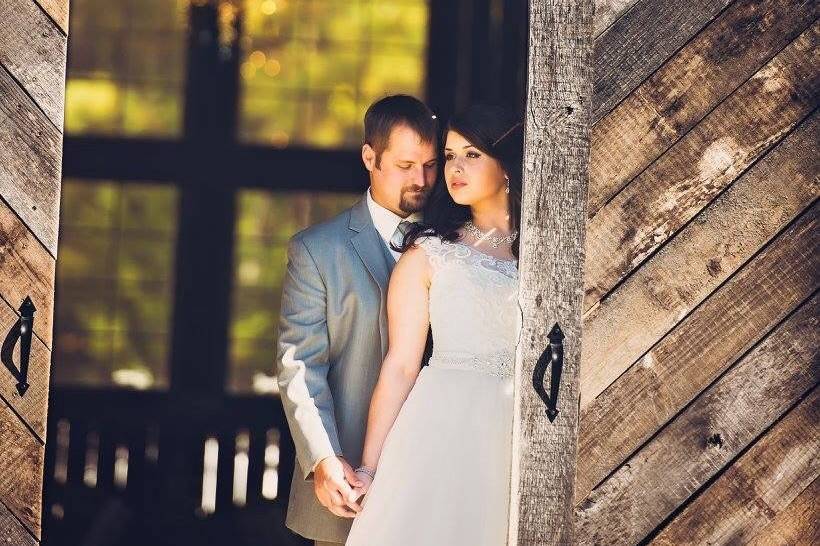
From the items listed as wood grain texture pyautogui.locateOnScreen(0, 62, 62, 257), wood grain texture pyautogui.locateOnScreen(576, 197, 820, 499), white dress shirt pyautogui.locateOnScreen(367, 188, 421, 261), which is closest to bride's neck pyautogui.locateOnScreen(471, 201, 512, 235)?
white dress shirt pyautogui.locateOnScreen(367, 188, 421, 261)

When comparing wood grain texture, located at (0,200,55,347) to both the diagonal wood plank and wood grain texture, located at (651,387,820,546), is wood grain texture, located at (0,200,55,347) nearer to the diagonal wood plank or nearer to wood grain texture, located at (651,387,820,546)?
the diagonal wood plank

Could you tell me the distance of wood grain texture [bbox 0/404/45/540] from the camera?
303 centimetres

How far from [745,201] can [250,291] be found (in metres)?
4.27

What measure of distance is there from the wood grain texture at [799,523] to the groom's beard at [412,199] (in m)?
1.51

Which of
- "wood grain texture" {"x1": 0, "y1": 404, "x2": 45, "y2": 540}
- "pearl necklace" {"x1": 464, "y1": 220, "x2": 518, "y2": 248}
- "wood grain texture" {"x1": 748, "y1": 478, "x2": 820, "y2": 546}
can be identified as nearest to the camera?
"wood grain texture" {"x1": 0, "y1": 404, "x2": 45, "y2": 540}

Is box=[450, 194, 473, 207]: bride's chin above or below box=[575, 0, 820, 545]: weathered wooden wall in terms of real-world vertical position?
above

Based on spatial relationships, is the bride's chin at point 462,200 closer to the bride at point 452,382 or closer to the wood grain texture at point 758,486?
the bride at point 452,382

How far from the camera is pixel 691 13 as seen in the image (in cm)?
315

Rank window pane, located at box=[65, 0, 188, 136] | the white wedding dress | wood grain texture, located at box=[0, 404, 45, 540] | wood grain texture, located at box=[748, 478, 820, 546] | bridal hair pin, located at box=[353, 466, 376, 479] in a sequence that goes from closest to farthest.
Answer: wood grain texture, located at box=[0, 404, 45, 540]
wood grain texture, located at box=[748, 478, 820, 546]
the white wedding dress
bridal hair pin, located at box=[353, 466, 376, 479]
window pane, located at box=[65, 0, 188, 136]

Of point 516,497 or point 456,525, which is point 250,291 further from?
point 516,497

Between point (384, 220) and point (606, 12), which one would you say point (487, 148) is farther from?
point (606, 12)

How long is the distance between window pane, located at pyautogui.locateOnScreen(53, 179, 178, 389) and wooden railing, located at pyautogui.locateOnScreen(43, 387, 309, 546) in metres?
0.17

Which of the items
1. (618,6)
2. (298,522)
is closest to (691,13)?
(618,6)

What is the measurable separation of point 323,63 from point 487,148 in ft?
11.2
